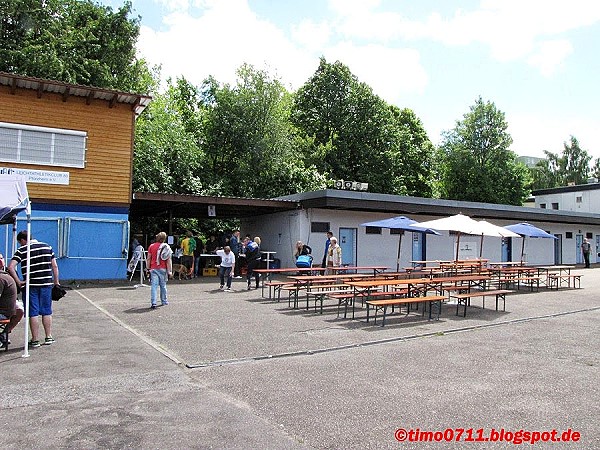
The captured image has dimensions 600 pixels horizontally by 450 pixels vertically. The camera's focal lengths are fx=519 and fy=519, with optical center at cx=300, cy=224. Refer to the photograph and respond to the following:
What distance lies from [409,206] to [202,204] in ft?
29.7

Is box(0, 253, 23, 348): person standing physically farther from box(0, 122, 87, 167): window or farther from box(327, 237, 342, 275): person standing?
box(0, 122, 87, 167): window

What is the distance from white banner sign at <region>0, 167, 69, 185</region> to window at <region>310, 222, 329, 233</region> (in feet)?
30.7

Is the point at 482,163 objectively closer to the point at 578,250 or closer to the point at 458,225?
the point at 578,250

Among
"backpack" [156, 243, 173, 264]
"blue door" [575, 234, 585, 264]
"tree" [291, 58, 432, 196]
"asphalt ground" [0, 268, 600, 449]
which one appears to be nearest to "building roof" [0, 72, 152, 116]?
"backpack" [156, 243, 173, 264]

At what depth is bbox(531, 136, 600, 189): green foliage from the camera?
62469 mm

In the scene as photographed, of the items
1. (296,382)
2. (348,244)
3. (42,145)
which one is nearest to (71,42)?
(42,145)

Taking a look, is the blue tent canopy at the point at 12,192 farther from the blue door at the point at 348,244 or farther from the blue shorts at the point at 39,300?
the blue door at the point at 348,244

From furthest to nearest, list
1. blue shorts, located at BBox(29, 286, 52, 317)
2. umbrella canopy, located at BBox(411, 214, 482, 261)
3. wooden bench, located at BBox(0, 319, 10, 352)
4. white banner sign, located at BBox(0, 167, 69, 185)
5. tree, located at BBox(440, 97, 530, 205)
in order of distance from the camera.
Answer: tree, located at BBox(440, 97, 530, 205) < white banner sign, located at BBox(0, 167, 69, 185) < umbrella canopy, located at BBox(411, 214, 482, 261) < blue shorts, located at BBox(29, 286, 52, 317) < wooden bench, located at BBox(0, 319, 10, 352)

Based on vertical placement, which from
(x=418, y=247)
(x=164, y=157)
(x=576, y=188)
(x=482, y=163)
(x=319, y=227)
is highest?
(x=482, y=163)

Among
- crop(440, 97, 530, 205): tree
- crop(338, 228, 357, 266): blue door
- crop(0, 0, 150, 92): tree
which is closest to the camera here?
crop(338, 228, 357, 266): blue door

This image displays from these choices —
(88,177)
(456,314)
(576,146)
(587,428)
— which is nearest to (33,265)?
(587,428)

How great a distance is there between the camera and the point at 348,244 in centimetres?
2239

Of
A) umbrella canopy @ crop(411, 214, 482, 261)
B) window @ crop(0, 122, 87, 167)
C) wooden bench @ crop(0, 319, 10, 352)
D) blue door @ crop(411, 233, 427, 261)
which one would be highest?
window @ crop(0, 122, 87, 167)

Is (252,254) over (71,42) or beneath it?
beneath
